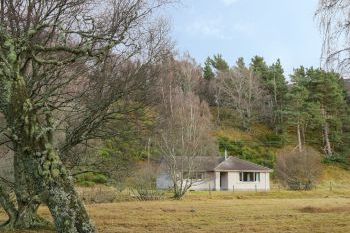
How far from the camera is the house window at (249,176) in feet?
189

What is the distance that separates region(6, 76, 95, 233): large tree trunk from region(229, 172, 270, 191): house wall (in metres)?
52.9

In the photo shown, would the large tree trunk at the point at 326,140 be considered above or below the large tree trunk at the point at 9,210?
above

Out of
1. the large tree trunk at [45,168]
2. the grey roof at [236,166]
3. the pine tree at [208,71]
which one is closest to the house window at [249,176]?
the grey roof at [236,166]

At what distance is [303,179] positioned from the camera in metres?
49.1

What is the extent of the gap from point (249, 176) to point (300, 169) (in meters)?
9.89

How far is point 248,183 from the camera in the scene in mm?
57719

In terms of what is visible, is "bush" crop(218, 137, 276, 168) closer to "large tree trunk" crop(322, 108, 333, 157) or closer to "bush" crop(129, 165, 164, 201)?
"large tree trunk" crop(322, 108, 333, 157)

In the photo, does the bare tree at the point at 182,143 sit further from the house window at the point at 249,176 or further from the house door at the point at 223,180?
the house window at the point at 249,176

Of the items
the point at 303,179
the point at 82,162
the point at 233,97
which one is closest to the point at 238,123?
the point at 233,97

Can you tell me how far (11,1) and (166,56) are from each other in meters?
4.55

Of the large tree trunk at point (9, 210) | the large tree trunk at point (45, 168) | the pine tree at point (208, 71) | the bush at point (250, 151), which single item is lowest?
the large tree trunk at point (9, 210)

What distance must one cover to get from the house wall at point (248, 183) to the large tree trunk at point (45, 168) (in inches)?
2084

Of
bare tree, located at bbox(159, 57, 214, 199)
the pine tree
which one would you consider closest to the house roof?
bare tree, located at bbox(159, 57, 214, 199)

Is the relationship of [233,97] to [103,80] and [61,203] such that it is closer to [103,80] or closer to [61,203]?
[103,80]
